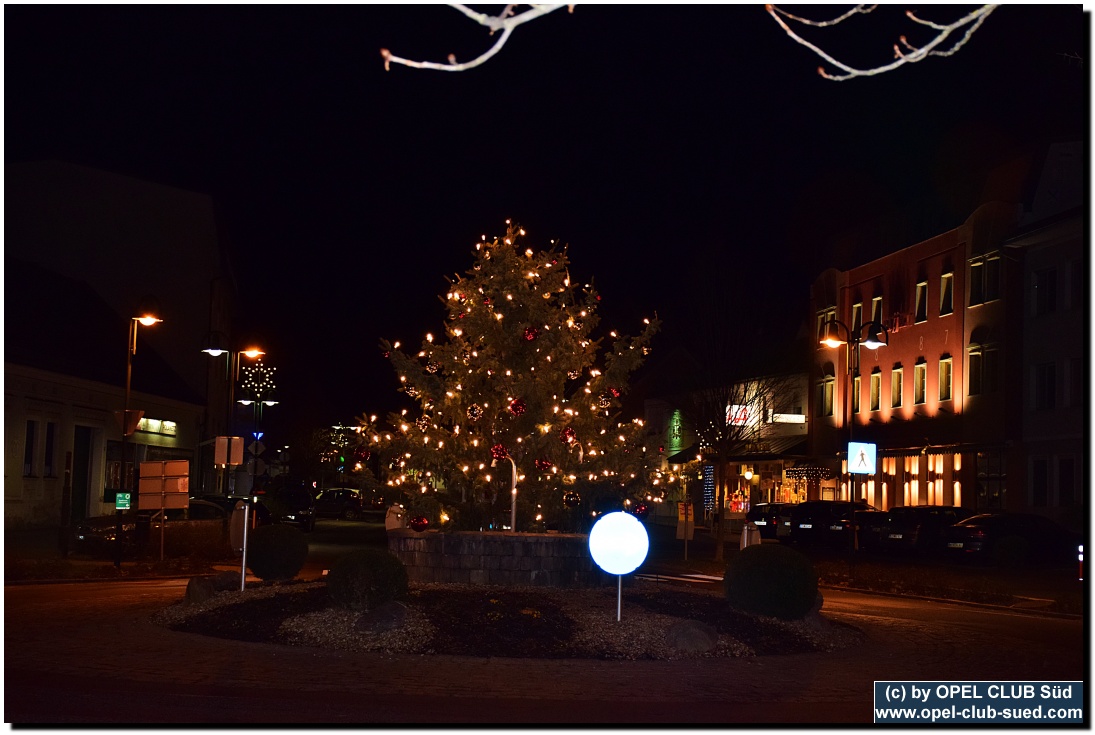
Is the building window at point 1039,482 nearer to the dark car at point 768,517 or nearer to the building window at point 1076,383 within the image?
the building window at point 1076,383

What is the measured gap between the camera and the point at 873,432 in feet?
169

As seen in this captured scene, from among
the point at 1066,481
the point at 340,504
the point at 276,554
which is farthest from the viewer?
the point at 340,504

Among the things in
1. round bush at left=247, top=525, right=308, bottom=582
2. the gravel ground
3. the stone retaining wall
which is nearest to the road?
the gravel ground

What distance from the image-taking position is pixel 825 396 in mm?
54719

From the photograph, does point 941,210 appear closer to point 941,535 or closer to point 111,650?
point 941,535

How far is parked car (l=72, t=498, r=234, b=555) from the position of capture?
88.8ft

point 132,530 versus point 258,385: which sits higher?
point 258,385

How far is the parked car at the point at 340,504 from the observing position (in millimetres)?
58375

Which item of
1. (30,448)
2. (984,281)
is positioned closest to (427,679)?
(30,448)

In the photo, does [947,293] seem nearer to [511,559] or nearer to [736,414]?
[736,414]

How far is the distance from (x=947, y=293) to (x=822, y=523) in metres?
12.1

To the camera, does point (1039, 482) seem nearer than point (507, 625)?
No

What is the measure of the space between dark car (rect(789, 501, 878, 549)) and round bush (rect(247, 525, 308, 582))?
25.1m

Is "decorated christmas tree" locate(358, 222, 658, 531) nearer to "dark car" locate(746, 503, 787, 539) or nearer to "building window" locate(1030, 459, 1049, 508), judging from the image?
"dark car" locate(746, 503, 787, 539)
